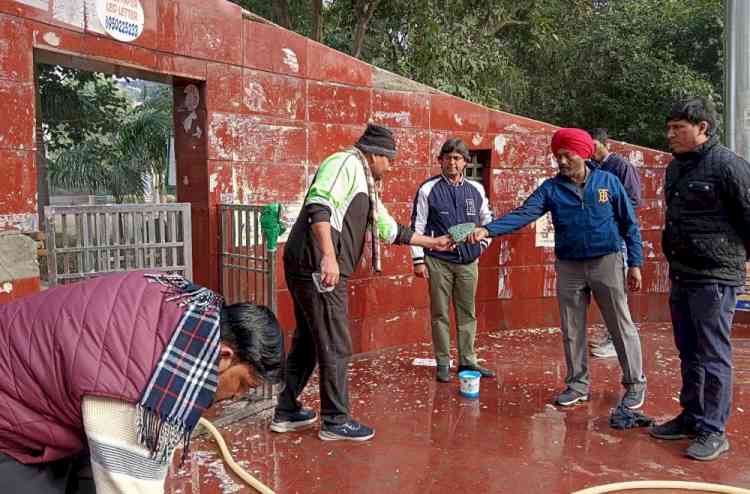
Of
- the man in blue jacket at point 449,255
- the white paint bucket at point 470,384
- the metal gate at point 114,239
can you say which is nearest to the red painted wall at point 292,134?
the metal gate at point 114,239

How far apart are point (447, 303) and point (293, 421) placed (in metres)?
1.61

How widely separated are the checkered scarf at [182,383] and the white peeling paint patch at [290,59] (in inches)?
136

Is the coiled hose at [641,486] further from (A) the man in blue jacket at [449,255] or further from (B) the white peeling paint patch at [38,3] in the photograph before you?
(B) the white peeling paint patch at [38,3]

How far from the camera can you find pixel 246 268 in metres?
4.25

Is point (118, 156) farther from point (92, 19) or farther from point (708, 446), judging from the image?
point (708, 446)

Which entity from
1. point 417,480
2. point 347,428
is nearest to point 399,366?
point 347,428

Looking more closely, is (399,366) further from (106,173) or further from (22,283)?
(106,173)

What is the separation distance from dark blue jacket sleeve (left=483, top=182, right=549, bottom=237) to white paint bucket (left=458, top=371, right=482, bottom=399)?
983 mm

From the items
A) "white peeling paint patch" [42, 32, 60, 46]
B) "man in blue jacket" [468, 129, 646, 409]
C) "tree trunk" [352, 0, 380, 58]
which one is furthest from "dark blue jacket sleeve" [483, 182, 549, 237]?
"tree trunk" [352, 0, 380, 58]

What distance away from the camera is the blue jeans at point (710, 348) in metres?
3.49

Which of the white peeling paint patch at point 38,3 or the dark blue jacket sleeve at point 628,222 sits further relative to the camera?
the dark blue jacket sleeve at point 628,222

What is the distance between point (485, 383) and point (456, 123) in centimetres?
238

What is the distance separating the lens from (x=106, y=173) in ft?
43.7

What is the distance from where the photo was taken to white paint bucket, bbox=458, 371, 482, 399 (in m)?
4.49
